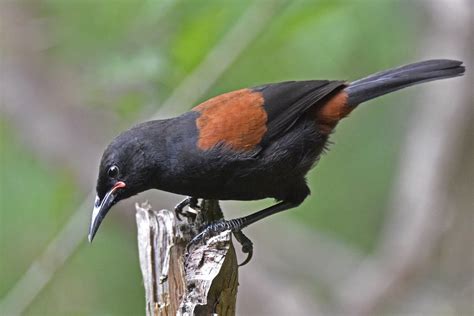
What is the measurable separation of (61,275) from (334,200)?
280 cm

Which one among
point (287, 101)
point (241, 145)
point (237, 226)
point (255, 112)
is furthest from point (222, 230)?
point (287, 101)

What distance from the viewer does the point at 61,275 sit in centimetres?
533

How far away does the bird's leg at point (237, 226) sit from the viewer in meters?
3.25

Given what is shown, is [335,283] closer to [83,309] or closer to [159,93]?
[83,309]

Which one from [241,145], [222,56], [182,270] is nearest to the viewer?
[182,270]

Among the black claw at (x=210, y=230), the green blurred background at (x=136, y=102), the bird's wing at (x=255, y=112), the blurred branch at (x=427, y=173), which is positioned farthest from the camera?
the blurred branch at (x=427, y=173)

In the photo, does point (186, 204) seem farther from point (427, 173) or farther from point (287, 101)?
point (427, 173)

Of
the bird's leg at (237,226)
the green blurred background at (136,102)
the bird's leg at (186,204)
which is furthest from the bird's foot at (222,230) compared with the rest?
the green blurred background at (136,102)

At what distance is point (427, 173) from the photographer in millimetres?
5715

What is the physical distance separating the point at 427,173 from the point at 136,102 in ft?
8.32

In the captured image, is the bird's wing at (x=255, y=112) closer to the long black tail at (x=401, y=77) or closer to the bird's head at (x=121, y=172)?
the long black tail at (x=401, y=77)

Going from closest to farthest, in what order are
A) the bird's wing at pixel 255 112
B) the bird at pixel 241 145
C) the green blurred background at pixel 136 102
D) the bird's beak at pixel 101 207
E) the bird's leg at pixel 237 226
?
the bird's leg at pixel 237 226
the bird's beak at pixel 101 207
the bird at pixel 241 145
the bird's wing at pixel 255 112
the green blurred background at pixel 136 102

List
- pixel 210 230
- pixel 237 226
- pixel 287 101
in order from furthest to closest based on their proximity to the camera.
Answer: pixel 287 101 → pixel 237 226 → pixel 210 230

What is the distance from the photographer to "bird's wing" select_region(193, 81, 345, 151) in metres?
3.72
